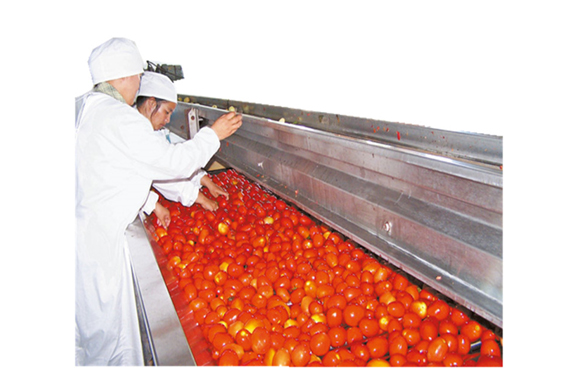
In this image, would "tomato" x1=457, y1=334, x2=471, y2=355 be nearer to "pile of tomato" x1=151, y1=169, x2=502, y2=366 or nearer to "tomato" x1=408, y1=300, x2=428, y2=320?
"pile of tomato" x1=151, y1=169, x2=502, y2=366

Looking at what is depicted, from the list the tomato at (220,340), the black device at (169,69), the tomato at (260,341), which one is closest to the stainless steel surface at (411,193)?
the tomato at (260,341)

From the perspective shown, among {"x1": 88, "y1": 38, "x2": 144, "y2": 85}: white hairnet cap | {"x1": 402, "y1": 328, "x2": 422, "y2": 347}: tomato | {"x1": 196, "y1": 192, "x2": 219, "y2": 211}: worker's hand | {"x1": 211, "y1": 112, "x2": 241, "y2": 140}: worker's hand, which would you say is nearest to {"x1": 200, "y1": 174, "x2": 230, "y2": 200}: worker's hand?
{"x1": 196, "y1": 192, "x2": 219, "y2": 211}: worker's hand

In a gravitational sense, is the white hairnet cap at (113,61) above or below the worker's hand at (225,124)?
above

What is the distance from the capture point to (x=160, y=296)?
2209mm

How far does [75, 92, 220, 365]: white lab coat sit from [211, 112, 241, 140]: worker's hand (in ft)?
0.27

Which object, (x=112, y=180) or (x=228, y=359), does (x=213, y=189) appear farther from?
(x=228, y=359)

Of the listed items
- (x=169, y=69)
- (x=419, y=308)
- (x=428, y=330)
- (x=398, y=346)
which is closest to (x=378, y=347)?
(x=398, y=346)

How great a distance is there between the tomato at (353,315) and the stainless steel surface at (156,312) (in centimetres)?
97

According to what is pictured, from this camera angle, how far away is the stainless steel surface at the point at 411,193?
168cm

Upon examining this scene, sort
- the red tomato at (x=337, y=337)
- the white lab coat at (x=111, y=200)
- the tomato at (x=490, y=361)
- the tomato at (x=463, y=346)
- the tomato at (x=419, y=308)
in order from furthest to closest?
the white lab coat at (x=111, y=200) < the tomato at (x=419, y=308) < the red tomato at (x=337, y=337) < the tomato at (x=463, y=346) < the tomato at (x=490, y=361)

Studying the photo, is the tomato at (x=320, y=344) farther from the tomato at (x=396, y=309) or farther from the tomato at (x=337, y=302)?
the tomato at (x=396, y=309)

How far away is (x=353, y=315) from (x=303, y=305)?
14.8 inches

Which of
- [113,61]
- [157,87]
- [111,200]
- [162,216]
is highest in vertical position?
[113,61]

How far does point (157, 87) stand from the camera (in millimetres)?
3254
